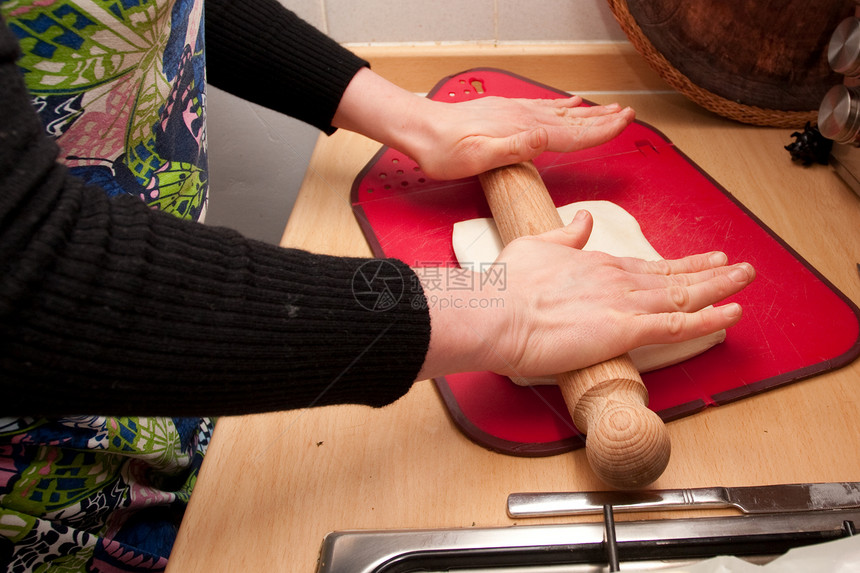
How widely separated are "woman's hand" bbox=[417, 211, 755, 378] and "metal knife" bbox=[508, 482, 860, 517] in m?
0.10

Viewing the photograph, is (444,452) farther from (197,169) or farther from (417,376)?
(197,169)

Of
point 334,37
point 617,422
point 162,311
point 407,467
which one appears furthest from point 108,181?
point 334,37

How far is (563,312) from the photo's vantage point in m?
0.50

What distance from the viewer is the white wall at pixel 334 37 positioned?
3.21 feet

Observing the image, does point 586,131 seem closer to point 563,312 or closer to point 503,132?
point 503,132

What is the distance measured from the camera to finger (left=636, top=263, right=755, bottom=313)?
520 millimetres

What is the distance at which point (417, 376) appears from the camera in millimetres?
479

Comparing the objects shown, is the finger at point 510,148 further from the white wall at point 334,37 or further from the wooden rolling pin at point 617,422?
the white wall at point 334,37

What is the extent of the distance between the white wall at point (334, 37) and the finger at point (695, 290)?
1.94 feet

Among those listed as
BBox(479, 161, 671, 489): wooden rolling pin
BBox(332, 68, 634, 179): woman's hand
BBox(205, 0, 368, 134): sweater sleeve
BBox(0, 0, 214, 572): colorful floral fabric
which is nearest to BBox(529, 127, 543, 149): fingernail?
BBox(332, 68, 634, 179): woman's hand

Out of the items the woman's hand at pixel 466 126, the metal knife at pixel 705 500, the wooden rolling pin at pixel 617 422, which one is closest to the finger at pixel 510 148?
the woman's hand at pixel 466 126

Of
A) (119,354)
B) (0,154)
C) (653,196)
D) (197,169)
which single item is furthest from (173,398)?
(653,196)

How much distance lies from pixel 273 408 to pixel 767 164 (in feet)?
2.29

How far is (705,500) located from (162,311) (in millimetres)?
412
